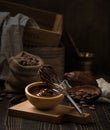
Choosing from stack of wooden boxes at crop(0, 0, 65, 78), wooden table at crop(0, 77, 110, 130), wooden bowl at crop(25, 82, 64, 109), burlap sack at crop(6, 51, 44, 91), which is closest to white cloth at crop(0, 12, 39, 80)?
stack of wooden boxes at crop(0, 0, 65, 78)

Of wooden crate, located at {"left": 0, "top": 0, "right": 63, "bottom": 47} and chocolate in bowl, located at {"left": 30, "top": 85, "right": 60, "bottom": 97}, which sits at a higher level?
wooden crate, located at {"left": 0, "top": 0, "right": 63, "bottom": 47}

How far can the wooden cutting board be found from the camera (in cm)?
214

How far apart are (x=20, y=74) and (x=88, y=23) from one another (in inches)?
49.4

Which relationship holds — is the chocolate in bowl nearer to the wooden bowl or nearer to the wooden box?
the wooden bowl

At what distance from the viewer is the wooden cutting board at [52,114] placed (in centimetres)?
214

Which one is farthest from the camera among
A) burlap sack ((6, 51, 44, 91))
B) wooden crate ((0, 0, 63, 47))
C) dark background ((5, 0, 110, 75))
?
dark background ((5, 0, 110, 75))

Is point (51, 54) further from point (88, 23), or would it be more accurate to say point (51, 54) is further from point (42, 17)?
point (88, 23)

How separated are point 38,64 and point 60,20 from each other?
2.48 ft

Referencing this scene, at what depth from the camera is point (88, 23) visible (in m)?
3.68

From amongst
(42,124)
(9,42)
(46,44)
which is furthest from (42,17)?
(42,124)

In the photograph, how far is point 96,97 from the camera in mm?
2443

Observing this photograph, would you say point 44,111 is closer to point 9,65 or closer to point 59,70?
point 9,65

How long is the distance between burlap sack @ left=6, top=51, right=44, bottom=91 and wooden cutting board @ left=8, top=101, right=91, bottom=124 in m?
0.42

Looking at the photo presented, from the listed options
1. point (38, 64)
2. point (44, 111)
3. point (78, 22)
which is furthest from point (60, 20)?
A: point (44, 111)
